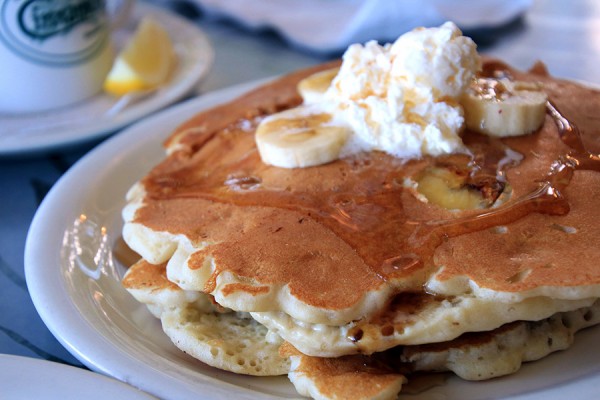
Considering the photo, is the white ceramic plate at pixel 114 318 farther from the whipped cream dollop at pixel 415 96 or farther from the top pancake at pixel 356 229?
the whipped cream dollop at pixel 415 96

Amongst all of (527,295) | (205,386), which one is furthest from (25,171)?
(527,295)

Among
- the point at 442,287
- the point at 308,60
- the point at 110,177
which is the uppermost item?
the point at 442,287

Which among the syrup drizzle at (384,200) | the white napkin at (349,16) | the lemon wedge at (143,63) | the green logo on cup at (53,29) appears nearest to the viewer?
the syrup drizzle at (384,200)

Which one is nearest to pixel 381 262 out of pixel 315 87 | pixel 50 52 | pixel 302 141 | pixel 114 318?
pixel 302 141

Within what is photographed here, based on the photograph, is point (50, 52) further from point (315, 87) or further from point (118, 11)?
point (315, 87)

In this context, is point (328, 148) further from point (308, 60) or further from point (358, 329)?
point (308, 60)

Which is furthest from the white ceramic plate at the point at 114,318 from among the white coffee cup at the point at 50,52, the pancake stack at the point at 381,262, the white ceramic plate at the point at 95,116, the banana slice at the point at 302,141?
the white coffee cup at the point at 50,52
